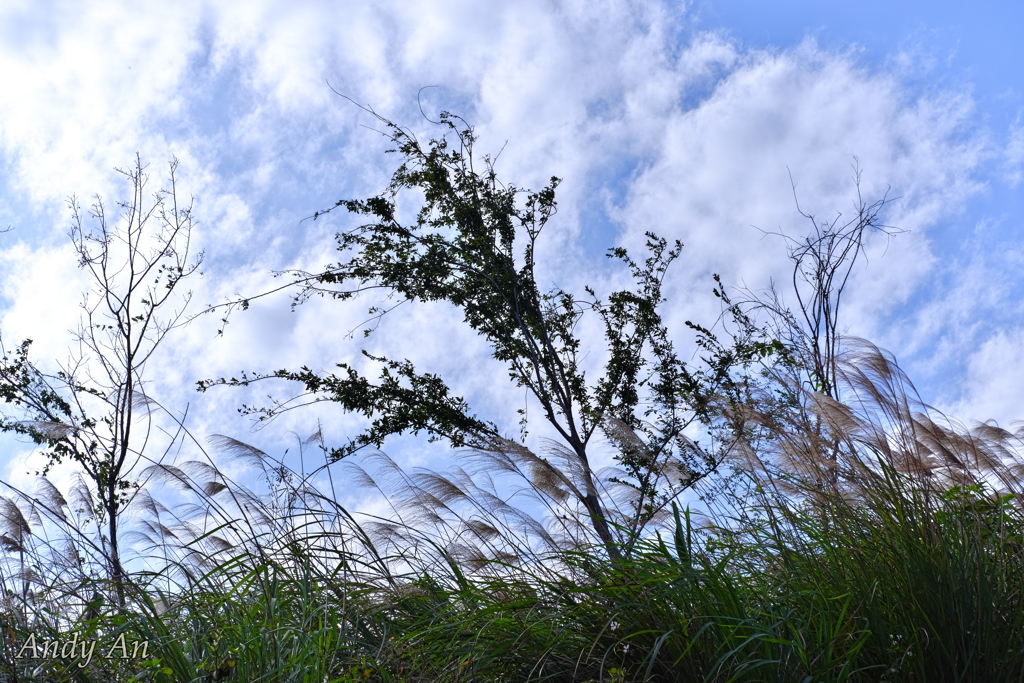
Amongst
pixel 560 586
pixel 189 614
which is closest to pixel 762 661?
pixel 560 586

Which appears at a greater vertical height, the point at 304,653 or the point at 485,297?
the point at 485,297

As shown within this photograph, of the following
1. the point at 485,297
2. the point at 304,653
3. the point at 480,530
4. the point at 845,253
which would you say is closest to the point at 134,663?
the point at 304,653

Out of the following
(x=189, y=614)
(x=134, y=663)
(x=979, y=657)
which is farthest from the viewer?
(x=189, y=614)

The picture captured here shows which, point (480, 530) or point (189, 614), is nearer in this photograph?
point (189, 614)

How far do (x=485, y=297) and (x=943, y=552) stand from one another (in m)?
6.63

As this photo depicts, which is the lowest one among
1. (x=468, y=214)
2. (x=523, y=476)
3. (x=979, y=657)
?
(x=979, y=657)

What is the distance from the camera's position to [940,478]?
454 cm

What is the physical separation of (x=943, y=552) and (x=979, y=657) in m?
0.37

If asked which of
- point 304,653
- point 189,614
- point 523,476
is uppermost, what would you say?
point 523,476

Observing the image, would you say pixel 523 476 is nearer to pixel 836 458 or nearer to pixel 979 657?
pixel 836 458

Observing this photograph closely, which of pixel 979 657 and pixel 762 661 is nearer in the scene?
pixel 762 661

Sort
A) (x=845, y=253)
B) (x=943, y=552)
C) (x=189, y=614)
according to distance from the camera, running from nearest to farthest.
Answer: (x=943, y=552) → (x=189, y=614) → (x=845, y=253)

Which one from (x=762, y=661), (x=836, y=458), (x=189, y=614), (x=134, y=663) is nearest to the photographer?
(x=762, y=661)

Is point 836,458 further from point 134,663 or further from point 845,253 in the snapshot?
point 845,253
